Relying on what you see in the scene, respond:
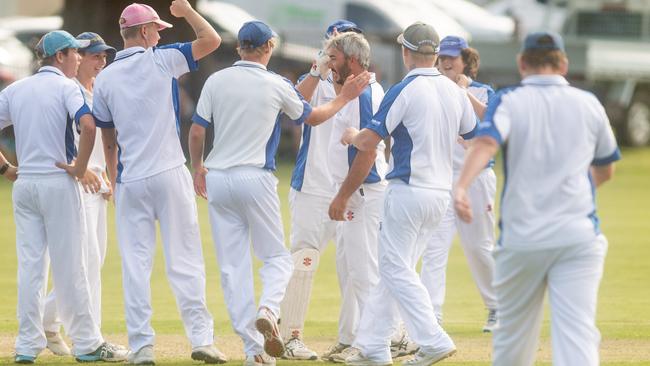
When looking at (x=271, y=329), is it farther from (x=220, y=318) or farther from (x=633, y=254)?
(x=633, y=254)

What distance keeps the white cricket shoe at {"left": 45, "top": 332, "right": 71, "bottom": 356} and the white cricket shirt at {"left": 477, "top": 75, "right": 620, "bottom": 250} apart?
4244 mm

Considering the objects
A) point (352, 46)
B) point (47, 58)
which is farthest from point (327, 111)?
point (47, 58)

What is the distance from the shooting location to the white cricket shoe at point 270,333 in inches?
361

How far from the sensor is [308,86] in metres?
10.3

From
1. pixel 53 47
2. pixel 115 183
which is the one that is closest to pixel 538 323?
pixel 115 183

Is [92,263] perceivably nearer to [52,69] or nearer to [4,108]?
[4,108]

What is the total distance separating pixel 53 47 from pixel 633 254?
30.0ft

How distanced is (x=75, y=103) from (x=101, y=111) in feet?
0.63

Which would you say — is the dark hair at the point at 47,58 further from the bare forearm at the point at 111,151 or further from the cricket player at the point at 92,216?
the bare forearm at the point at 111,151

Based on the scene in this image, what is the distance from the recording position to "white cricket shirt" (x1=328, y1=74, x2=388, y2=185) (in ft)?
33.5

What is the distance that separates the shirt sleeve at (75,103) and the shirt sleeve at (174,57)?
0.63 metres

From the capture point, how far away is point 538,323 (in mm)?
7625

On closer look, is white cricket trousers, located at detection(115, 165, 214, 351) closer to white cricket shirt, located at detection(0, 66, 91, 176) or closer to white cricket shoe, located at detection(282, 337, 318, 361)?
white cricket shirt, located at detection(0, 66, 91, 176)

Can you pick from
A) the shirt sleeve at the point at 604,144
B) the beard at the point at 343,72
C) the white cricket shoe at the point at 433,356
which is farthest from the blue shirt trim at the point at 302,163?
the shirt sleeve at the point at 604,144
